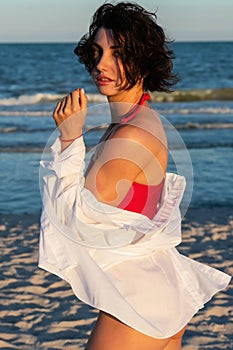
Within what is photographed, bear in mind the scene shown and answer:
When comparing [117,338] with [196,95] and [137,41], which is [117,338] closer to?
[137,41]

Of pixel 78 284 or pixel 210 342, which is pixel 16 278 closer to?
pixel 210 342

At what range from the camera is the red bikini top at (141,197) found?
215 cm

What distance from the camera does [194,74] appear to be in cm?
3819

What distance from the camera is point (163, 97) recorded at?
24781 millimetres

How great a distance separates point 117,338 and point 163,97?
2291 centimetres

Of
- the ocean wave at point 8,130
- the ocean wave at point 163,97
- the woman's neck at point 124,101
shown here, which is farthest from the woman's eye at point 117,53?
the ocean wave at point 163,97

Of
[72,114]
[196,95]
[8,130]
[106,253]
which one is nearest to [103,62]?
[72,114]

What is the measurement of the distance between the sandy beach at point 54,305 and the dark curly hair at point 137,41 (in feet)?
9.18

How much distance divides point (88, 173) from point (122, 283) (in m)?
0.38

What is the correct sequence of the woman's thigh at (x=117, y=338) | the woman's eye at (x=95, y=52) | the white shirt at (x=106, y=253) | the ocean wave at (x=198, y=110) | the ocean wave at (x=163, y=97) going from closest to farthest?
the white shirt at (x=106, y=253) → the woman's thigh at (x=117, y=338) → the woman's eye at (x=95, y=52) → the ocean wave at (x=198, y=110) → the ocean wave at (x=163, y=97)

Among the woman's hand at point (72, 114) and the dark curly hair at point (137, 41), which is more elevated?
the dark curly hair at point (137, 41)

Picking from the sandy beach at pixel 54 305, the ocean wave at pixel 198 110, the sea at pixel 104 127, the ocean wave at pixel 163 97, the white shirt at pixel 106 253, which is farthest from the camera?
the ocean wave at pixel 163 97

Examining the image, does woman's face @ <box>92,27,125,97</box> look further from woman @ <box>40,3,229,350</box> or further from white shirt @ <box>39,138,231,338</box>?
white shirt @ <box>39,138,231,338</box>

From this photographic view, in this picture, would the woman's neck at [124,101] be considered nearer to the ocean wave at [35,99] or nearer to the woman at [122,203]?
the woman at [122,203]
